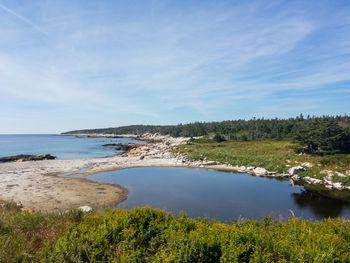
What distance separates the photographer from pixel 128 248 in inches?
217

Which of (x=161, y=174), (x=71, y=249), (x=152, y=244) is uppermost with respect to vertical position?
(x=71, y=249)

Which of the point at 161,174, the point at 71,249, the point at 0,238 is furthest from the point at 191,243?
the point at 161,174

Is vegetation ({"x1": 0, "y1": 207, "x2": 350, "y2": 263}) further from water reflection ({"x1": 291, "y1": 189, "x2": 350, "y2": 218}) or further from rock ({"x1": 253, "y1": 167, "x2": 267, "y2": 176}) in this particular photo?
rock ({"x1": 253, "y1": 167, "x2": 267, "y2": 176})

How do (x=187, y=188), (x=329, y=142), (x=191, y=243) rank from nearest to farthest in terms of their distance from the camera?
(x=191, y=243)
(x=187, y=188)
(x=329, y=142)

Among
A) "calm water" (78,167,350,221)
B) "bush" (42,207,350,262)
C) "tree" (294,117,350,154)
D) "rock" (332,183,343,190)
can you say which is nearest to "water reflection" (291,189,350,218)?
"calm water" (78,167,350,221)

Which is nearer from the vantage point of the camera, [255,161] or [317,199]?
[317,199]

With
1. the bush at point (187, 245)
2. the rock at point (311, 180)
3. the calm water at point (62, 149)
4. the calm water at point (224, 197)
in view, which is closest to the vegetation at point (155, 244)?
the bush at point (187, 245)

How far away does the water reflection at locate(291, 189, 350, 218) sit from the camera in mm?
16984

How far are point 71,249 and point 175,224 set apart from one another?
3338 mm

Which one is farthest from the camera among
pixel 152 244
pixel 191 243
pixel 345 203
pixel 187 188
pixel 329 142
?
pixel 329 142

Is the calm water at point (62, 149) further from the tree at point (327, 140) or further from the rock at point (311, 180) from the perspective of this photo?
the tree at point (327, 140)

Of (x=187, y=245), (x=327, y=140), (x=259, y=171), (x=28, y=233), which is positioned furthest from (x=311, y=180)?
(x=28, y=233)

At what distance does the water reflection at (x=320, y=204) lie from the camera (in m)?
17.0

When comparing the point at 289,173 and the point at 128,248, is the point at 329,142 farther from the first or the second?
the point at 128,248
